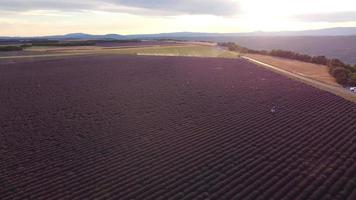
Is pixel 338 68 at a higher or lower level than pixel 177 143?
lower

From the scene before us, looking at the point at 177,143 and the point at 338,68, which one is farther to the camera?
the point at 338,68

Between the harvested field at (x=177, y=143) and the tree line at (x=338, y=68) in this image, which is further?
the tree line at (x=338, y=68)

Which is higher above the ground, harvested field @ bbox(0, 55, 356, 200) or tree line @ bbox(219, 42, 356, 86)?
harvested field @ bbox(0, 55, 356, 200)

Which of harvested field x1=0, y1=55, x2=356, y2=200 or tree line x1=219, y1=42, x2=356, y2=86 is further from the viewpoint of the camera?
tree line x1=219, y1=42, x2=356, y2=86

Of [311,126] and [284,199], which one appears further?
[311,126]

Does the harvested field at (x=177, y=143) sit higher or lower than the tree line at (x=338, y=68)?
higher

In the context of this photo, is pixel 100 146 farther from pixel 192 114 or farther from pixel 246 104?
pixel 246 104

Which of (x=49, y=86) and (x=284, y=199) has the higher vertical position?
(x=284, y=199)

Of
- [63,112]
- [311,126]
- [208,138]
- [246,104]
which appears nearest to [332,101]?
[246,104]
